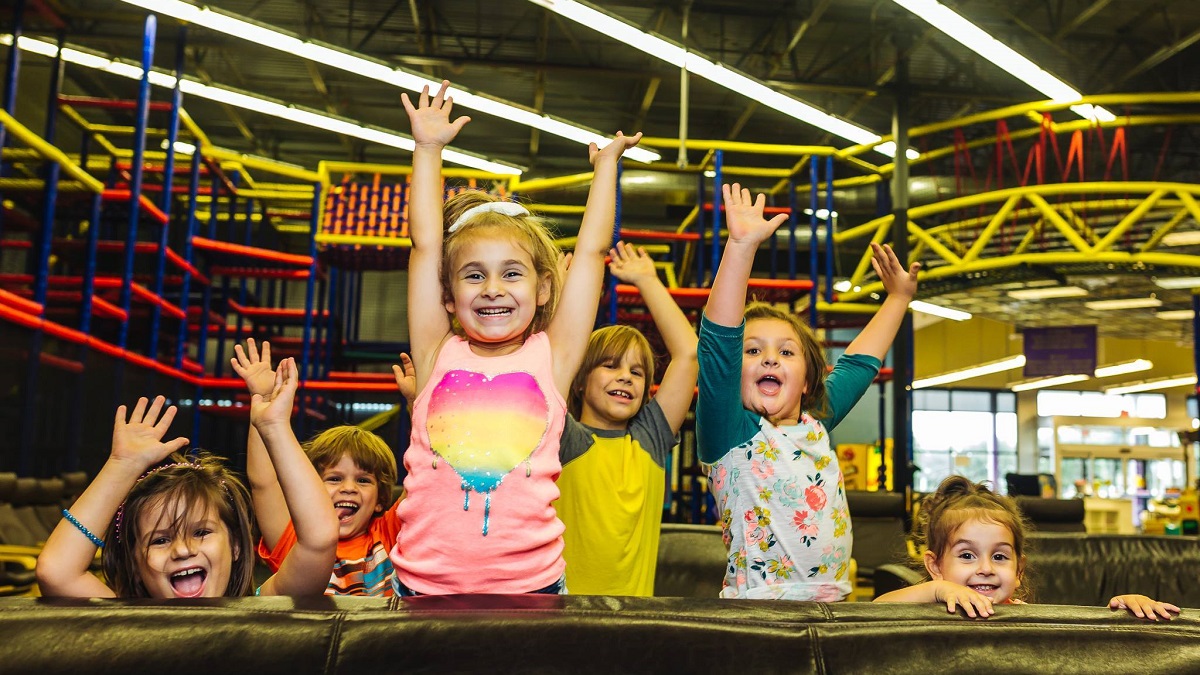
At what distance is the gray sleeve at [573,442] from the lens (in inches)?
71.9

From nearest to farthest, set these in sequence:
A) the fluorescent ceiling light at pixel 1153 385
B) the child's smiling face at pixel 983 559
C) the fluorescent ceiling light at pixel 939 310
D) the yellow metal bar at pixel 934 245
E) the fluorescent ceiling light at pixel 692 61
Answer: the child's smiling face at pixel 983 559
the fluorescent ceiling light at pixel 692 61
the yellow metal bar at pixel 934 245
the fluorescent ceiling light at pixel 939 310
the fluorescent ceiling light at pixel 1153 385

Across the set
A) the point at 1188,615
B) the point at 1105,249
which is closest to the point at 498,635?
the point at 1188,615

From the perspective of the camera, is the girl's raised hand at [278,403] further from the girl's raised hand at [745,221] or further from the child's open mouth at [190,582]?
the girl's raised hand at [745,221]

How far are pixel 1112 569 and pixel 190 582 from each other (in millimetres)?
2960

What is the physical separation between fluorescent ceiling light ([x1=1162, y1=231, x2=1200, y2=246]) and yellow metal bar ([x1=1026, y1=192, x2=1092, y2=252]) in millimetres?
3260

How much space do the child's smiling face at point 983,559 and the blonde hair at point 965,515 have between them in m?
0.01

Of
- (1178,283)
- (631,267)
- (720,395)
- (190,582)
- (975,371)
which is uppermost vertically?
(1178,283)

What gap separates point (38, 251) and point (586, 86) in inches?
286

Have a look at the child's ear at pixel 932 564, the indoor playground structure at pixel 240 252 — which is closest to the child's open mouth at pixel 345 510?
the child's ear at pixel 932 564

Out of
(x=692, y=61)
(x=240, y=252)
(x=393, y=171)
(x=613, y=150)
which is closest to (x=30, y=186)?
(x=240, y=252)

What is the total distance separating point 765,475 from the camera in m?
1.85

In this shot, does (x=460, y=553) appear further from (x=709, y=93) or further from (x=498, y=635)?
(x=709, y=93)

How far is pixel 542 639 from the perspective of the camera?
92 centimetres

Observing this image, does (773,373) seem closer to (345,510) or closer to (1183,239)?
(345,510)
